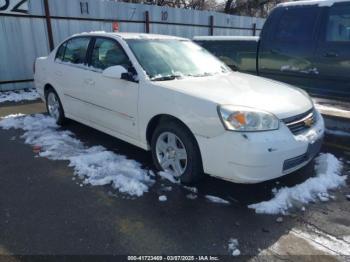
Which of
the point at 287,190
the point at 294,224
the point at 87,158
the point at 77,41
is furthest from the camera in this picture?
the point at 77,41

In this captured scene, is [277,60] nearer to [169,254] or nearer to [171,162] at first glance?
[171,162]

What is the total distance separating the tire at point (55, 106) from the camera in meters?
5.69

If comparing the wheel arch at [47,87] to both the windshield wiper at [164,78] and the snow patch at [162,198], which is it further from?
the snow patch at [162,198]

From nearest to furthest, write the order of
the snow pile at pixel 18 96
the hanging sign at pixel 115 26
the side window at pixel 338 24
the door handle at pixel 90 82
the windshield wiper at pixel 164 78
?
the windshield wiper at pixel 164 78, the door handle at pixel 90 82, the side window at pixel 338 24, the snow pile at pixel 18 96, the hanging sign at pixel 115 26

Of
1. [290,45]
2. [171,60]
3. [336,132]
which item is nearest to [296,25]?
[290,45]

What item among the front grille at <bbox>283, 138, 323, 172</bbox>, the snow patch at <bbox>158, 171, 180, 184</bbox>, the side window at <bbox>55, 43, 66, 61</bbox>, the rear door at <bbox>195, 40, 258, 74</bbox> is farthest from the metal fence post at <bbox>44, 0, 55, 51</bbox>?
the front grille at <bbox>283, 138, 323, 172</bbox>

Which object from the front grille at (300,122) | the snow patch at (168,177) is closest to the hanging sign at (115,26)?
the snow patch at (168,177)

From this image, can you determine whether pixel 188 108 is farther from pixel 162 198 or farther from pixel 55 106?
pixel 55 106

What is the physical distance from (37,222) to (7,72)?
24.1ft

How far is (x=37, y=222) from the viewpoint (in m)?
2.95

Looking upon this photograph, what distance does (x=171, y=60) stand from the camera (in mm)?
4164

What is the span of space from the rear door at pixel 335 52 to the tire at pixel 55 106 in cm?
441

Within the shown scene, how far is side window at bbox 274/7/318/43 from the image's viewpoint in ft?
18.1

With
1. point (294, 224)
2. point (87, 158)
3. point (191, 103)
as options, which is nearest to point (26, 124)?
point (87, 158)
